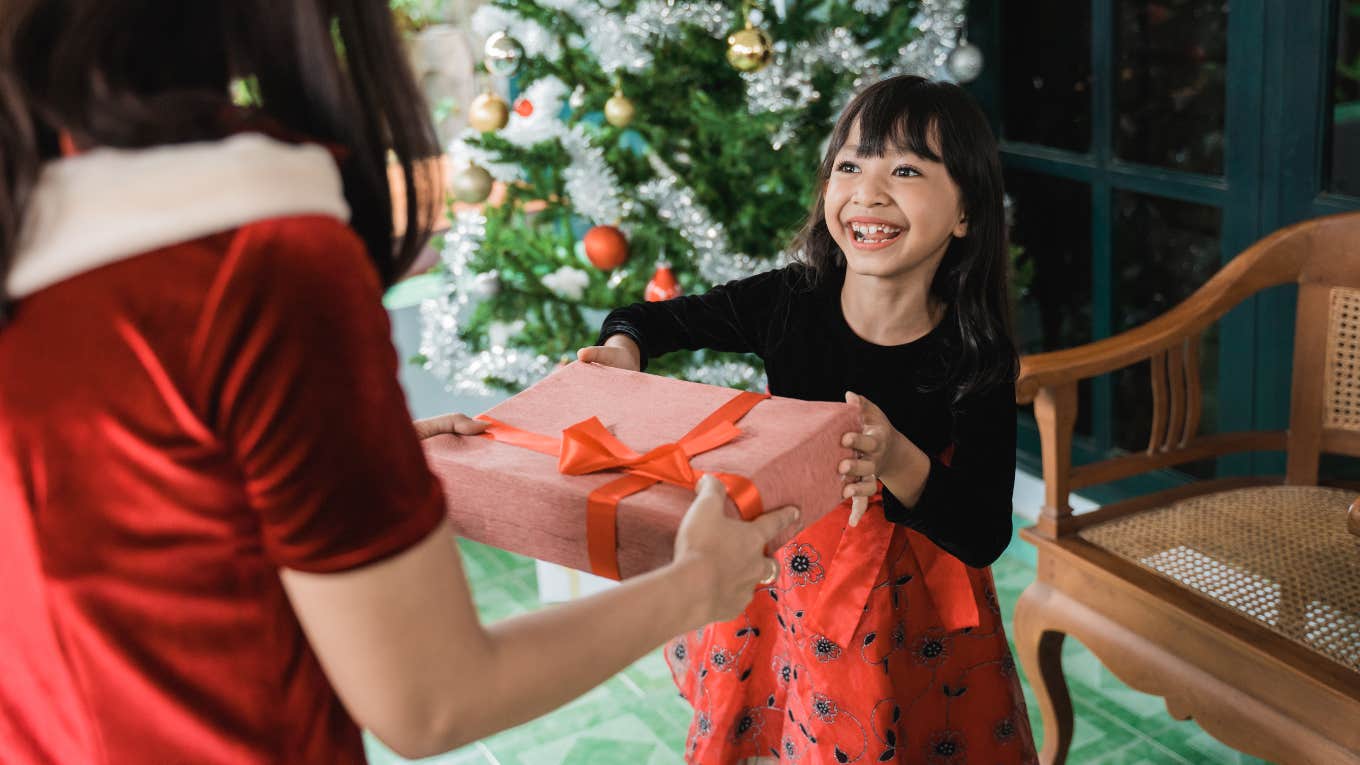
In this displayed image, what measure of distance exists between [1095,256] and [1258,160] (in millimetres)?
498

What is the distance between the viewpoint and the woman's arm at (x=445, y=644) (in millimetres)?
662

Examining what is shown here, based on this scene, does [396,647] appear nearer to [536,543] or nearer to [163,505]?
[163,505]

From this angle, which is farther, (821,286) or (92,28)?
(821,286)

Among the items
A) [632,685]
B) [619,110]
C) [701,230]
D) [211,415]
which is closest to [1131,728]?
[632,685]

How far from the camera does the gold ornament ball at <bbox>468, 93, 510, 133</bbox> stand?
250 centimetres

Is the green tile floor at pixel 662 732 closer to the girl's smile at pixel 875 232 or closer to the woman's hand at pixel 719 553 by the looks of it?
the girl's smile at pixel 875 232

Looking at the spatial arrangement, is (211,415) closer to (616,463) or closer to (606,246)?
(616,463)

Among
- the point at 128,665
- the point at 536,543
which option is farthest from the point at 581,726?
the point at 128,665

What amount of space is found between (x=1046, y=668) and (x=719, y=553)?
1.25 m

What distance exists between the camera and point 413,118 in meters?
0.76

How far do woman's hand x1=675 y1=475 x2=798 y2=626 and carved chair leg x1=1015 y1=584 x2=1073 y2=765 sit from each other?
1.08 meters

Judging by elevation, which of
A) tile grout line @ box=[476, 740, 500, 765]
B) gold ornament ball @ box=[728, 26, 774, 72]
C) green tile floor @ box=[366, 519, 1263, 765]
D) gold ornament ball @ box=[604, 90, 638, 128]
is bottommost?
green tile floor @ box=[366, 519, 1263, 765]

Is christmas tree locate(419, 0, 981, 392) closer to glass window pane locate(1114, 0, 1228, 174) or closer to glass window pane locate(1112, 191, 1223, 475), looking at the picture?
glass window pane locate(1114, 0, 1228, 174)

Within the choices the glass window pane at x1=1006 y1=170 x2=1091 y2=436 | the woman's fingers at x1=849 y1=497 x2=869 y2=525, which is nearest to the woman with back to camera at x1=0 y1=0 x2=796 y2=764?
the woman's fingers at x1=849 y1=497 x2=869 y2=525
